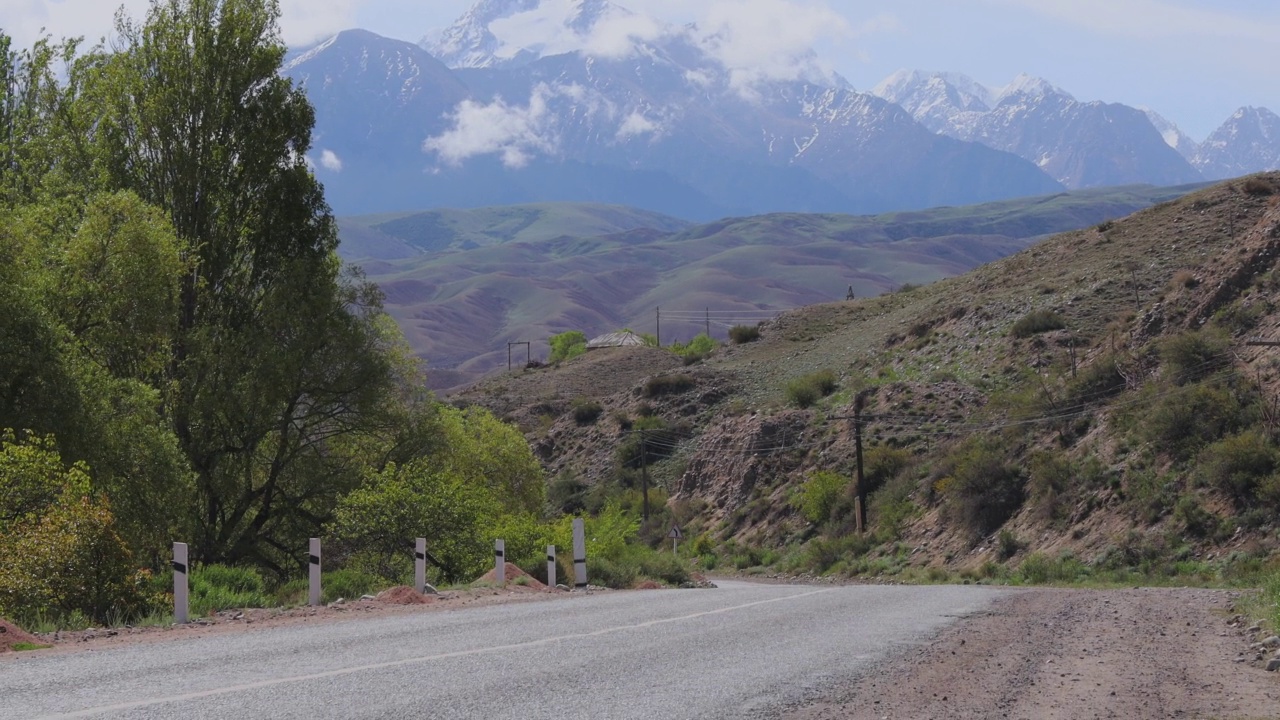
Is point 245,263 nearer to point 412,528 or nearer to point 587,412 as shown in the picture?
point 412,528

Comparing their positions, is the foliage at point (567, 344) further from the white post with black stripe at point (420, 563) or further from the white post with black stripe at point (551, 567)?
the white post with black stripe at point (420, 563)

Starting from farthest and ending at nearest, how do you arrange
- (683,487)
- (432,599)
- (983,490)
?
1. (683,487)
2. (983,490)
3. (432,599)

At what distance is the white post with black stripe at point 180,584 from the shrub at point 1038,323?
5301cm

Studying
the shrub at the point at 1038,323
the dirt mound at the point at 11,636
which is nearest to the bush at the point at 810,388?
the shrub at the point at 1038,323

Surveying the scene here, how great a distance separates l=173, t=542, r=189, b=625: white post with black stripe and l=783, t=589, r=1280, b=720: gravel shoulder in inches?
315

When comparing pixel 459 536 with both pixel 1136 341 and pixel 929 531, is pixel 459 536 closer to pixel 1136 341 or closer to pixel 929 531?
pixel 929 531

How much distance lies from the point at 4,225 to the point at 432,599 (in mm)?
10940

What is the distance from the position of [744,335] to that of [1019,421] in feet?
165

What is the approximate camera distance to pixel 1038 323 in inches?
2415

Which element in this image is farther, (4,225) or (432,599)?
(4,225)

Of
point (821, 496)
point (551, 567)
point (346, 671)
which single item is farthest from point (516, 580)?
point (821, 496)

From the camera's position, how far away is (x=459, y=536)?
76.7 feet

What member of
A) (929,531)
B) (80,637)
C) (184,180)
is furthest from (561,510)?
(80,637)

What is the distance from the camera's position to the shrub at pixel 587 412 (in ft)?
289
